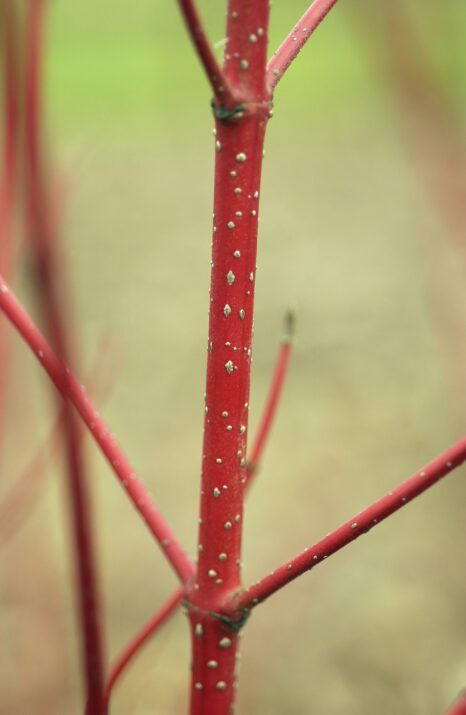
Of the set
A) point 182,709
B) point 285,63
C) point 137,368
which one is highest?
point 285,63

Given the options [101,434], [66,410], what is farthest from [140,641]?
[66,410]

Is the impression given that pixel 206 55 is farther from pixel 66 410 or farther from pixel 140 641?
pixel 140 641

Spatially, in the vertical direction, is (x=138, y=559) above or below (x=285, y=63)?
below

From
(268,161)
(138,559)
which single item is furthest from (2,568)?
(268,161)

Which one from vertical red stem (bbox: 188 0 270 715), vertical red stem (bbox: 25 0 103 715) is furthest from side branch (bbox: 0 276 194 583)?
vertical red stem (bbox: 25 0 103 715)

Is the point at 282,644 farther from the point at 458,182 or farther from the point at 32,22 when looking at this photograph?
the point at 32,22

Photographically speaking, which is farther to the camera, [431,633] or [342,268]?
[342,268]

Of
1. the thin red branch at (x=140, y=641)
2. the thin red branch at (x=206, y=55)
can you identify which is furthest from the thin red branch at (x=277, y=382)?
the thin red branch at (x=206, y=55)
